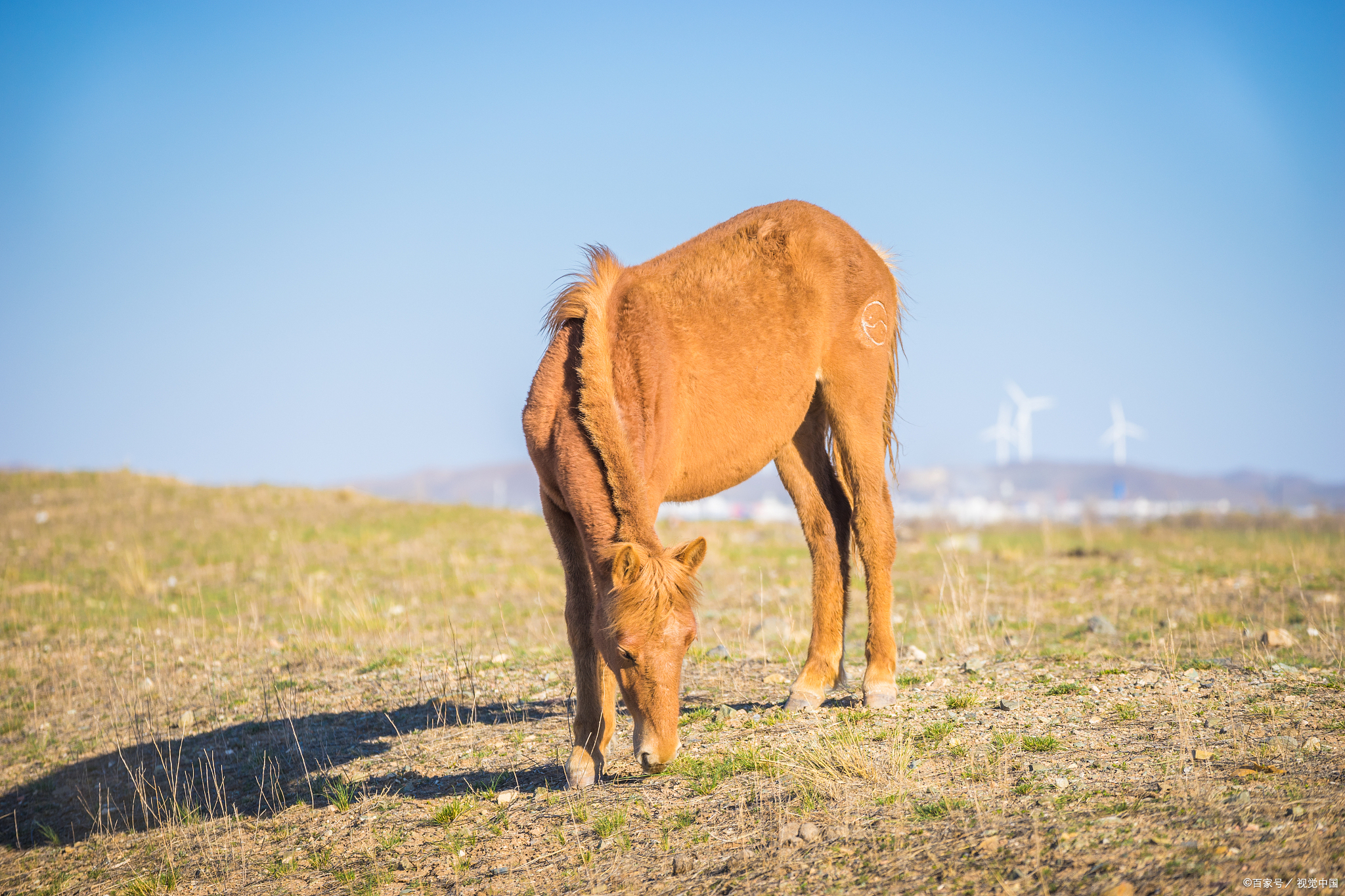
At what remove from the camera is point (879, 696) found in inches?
240

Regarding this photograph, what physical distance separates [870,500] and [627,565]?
2.77 metres

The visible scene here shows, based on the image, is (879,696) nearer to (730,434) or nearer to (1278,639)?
(730,434)

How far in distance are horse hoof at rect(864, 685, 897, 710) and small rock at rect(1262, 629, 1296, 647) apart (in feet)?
15.9

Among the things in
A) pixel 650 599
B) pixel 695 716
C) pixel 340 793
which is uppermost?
pixel 650 599

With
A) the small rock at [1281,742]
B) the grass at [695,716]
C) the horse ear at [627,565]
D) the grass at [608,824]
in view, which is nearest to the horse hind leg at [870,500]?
the grass at [695,716]

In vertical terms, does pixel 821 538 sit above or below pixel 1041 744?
above

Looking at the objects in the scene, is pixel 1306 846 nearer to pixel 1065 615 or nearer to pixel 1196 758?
pixel 1196 758

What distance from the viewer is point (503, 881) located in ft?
14.2

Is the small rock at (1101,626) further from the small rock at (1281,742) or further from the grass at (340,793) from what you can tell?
the grass at (340,793)

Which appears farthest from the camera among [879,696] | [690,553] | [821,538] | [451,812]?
[821,538]

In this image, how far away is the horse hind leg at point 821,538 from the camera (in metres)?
6.45

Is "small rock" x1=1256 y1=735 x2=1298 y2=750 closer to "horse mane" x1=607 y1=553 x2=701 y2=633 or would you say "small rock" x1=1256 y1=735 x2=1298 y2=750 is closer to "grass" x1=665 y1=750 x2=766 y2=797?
"grass" x1=665 y1=750 x2=766 y2=797

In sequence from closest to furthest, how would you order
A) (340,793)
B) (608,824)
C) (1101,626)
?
(608,824), (340,793), (1101,626)

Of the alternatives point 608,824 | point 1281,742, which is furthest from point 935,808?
point 1281,742
